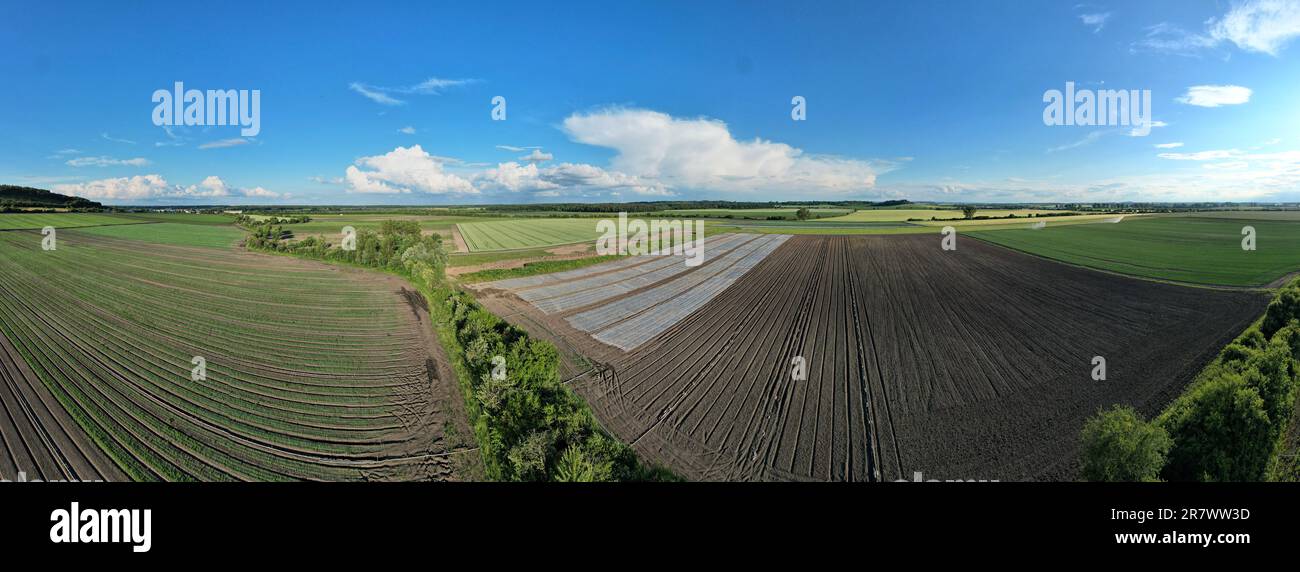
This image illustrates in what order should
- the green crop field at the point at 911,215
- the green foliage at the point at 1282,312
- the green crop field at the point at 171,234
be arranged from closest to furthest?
the green foliage at the point at 1282,312 < the green crop field at the point at 171,234 < the green crop field at the point at 911,215

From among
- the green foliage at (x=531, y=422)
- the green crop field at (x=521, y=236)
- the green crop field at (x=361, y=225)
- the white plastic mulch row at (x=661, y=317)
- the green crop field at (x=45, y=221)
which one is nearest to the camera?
the green foliage at (x=531, y=422)

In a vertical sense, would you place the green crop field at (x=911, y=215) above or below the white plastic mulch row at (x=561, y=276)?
above

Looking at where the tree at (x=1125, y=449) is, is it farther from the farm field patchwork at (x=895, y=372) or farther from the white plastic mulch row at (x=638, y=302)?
the white plastic mulch row at (x=638, y=302)

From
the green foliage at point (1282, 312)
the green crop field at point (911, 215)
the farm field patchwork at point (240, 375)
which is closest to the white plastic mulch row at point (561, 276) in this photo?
the farm field patchwork at point (240, 375)

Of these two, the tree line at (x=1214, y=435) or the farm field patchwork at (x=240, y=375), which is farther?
the farm field patchwork at (x=240, y=375)

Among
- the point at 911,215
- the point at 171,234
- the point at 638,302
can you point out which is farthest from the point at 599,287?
the point at 911,215

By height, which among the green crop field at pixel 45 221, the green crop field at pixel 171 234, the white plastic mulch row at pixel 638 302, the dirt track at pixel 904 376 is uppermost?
the green crop field at pixel 45 221
